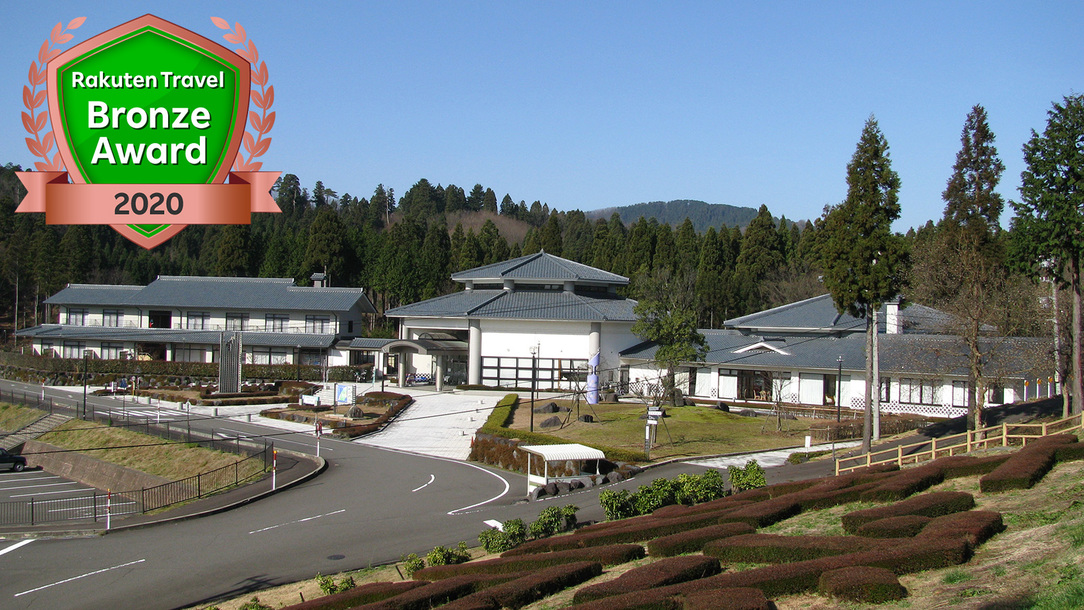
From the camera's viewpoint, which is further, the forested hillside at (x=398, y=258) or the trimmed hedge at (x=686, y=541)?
the forested hillside at (x=398, y=258)

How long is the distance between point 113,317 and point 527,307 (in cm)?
3792

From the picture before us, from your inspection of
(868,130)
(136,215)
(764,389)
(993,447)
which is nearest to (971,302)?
(868,130)

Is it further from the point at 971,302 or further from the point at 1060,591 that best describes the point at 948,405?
the point at 1060,591

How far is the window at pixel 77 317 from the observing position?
68.2m

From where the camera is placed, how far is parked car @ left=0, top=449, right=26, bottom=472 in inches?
1462

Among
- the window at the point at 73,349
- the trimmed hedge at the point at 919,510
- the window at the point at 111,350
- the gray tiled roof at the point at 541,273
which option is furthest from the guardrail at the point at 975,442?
the window at the point at 73,349

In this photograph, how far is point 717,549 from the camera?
12.1 m

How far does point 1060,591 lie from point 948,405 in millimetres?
36004

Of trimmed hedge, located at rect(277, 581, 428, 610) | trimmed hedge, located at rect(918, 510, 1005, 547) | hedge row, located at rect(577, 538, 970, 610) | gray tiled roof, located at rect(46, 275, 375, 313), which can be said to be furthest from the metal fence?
gray tiled roof, located at rect(46, 275, 375, 313)

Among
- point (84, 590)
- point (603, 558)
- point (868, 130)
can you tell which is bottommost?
point (84, 590)

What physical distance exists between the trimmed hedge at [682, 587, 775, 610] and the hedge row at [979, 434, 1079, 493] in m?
7.89

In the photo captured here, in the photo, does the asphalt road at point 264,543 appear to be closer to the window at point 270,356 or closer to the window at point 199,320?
the window at point 270,356

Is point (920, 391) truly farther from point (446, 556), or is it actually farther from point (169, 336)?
point (169, 336)

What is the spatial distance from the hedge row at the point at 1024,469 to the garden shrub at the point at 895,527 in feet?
10.2
